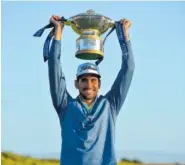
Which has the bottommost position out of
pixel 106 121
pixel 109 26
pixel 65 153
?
pixel 65 153

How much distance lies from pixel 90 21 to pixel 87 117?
538mm

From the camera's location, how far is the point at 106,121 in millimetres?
2553

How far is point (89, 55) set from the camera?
104 inches

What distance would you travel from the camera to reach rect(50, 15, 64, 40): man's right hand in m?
2.63

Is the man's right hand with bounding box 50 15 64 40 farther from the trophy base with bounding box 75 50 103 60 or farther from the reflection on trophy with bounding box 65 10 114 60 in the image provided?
the trophy base with bounding box 75 50 103 60

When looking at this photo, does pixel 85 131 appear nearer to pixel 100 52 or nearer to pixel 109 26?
pixel 100 52

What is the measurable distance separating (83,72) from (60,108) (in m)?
0.24

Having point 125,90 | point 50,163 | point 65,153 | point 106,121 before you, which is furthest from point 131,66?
point 50,163

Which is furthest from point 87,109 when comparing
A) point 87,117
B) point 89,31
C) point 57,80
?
point 89,31

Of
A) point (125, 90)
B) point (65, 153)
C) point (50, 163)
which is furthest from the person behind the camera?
point (50, 163)

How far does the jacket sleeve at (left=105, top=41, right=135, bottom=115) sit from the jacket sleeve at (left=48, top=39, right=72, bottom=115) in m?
0.25

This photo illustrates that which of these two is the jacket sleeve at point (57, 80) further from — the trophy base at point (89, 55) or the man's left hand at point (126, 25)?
the man's left hand at point (126, 25)

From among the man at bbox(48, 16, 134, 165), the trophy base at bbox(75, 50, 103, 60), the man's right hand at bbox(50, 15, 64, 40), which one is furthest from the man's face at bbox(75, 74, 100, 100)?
the man's right hand at bbox(50, 15, 64, 40)

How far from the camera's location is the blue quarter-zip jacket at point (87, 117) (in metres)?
2.47
